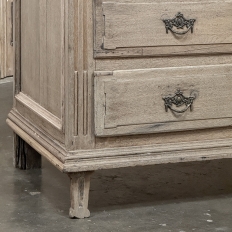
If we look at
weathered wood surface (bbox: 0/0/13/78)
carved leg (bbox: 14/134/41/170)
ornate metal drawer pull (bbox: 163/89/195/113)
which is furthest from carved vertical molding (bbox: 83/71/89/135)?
weathered wood surface (bbox: 0/0/13/78)

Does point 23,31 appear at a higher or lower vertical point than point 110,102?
higher

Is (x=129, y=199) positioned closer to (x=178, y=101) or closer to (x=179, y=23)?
(x=178, y=101)

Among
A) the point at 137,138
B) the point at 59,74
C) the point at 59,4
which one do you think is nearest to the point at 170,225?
the point at 137,138

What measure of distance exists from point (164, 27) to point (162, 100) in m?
0.22

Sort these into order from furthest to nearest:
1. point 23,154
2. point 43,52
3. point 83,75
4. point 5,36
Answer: point 5,36 → point 23,154 → point 43,52 → point 83,75

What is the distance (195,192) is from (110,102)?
532mm

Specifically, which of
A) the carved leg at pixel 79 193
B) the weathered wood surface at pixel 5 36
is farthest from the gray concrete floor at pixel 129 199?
the weathered wood surface at pixel 5 36

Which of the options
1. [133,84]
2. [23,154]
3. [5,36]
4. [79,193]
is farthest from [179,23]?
[5,36]

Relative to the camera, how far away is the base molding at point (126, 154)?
6.69 ft

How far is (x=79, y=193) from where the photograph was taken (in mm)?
2088

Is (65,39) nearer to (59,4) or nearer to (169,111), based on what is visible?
(59,4)

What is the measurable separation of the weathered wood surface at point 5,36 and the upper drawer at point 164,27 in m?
2.79

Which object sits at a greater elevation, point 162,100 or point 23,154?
point 162,100

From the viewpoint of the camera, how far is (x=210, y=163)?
279 centimetres
